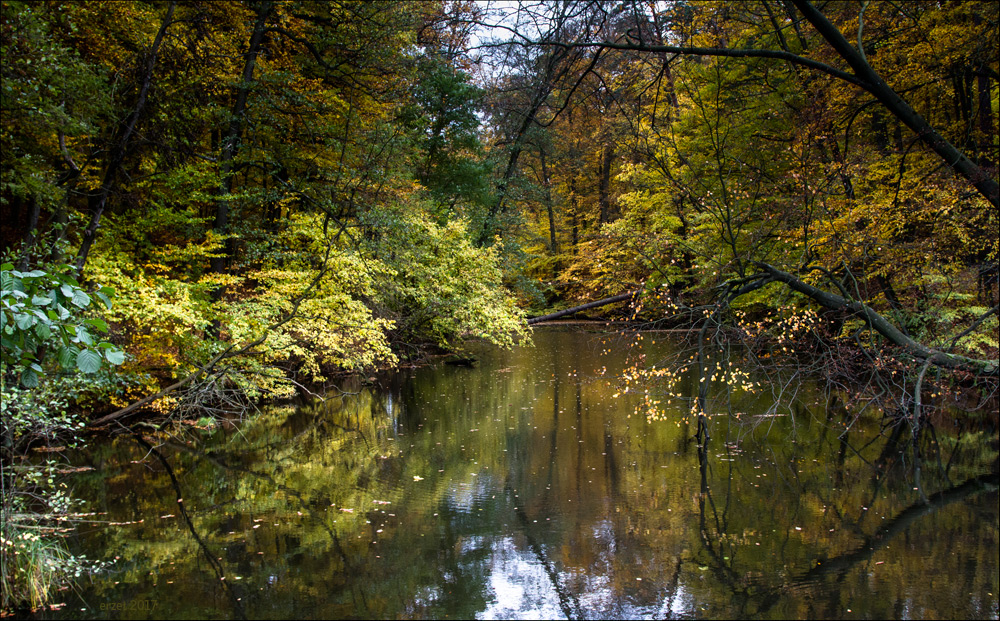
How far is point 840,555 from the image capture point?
17.3 ft

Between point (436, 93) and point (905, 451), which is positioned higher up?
point (436, 93)

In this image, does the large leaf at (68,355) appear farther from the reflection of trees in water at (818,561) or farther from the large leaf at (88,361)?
the reflection of trees in water at (818,561)

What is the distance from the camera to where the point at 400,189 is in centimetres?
1534

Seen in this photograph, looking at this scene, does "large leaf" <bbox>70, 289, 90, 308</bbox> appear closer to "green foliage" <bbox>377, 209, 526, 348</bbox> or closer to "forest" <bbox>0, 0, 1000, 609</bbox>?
"forest" <bbox>0, 0, 1000, 609</bbox>

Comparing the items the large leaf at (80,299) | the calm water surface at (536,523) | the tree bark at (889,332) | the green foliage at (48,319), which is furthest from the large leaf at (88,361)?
the tree bark at (889,332)

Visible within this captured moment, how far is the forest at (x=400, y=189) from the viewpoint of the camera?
503cm

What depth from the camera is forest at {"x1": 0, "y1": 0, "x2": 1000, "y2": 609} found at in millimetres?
5027

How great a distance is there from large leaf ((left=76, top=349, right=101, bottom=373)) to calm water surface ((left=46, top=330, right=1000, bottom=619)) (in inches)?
116

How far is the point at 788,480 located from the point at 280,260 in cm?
937

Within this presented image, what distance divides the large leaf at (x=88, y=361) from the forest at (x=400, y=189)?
0.08m

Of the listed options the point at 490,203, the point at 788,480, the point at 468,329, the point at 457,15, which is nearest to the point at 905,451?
the point at 788,480

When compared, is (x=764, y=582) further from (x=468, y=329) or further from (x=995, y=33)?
(x=468, y=329)

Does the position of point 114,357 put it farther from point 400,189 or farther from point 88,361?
point 400,189

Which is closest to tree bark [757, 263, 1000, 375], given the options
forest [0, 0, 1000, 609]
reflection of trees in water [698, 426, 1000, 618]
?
forest [0, 0, 1000, 609]
